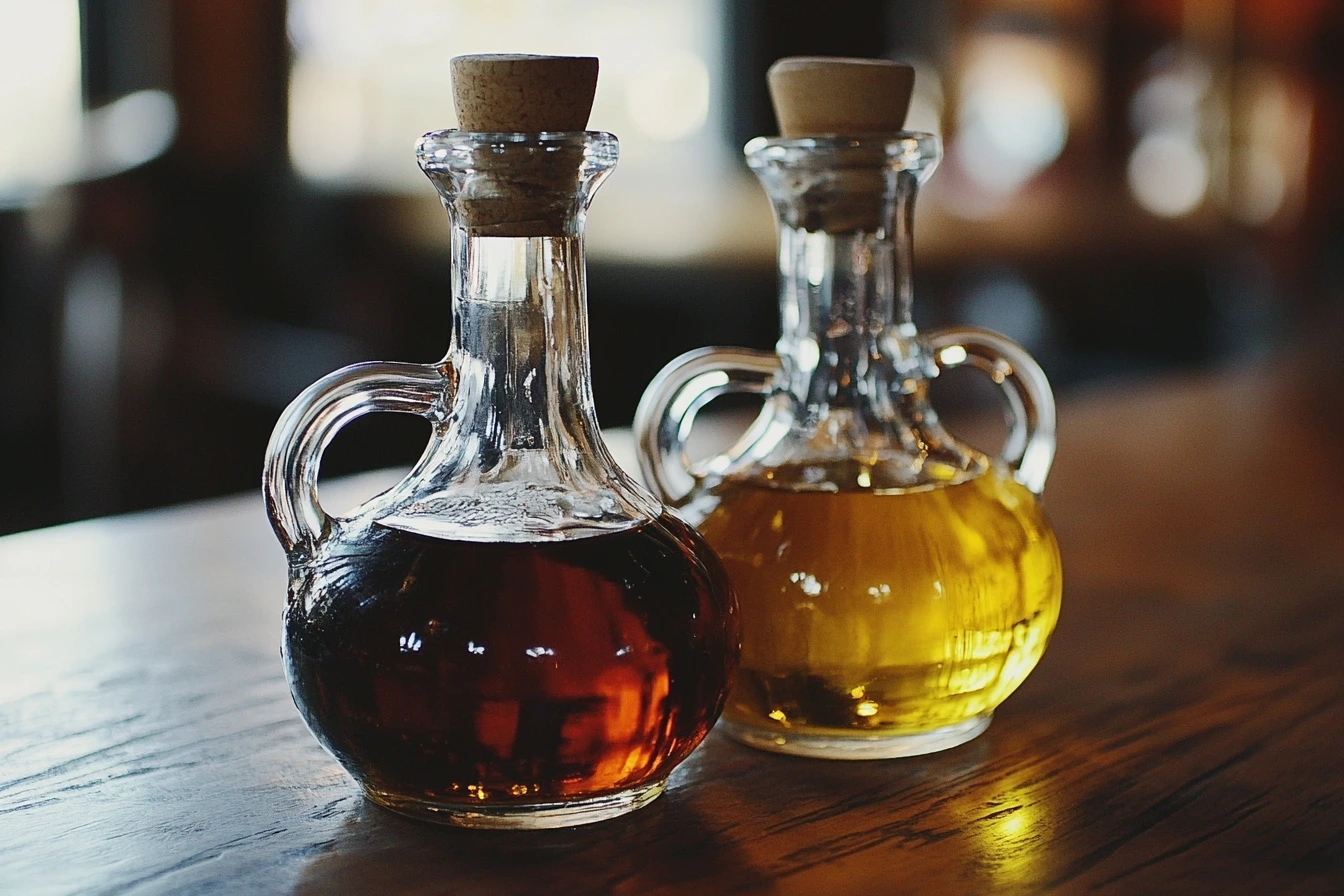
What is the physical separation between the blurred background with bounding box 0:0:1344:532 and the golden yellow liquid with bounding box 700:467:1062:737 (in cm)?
224

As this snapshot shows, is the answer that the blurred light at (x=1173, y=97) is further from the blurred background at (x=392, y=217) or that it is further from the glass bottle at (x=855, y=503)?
the glass bottle at (x=855, y=503)

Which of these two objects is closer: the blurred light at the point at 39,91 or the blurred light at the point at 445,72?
the blurred light at the point at 39,91

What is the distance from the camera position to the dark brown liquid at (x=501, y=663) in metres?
0.41

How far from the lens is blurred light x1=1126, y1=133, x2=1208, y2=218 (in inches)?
186

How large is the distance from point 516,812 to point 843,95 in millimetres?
237

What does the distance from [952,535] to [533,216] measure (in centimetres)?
16

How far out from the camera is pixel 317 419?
46 centimetres

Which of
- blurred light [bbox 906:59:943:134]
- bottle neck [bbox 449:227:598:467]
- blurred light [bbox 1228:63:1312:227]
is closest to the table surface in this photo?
bottle neck [bbox 449:227:598:467]

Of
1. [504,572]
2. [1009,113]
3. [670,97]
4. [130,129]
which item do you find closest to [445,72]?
[670,97]

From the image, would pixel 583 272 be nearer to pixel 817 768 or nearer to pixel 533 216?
pixel 533 216

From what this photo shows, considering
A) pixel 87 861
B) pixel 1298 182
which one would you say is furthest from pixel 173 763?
pixel 1298 182

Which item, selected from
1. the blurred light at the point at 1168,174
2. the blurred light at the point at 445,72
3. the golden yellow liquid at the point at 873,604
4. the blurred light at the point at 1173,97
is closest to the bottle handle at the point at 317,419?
the golden yellow liquid at the point at 873,604

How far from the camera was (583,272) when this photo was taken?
456mm

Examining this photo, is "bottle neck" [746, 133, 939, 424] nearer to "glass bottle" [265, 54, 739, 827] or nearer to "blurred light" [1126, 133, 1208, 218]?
"glass bottle" [265, 54, 739, 827]
